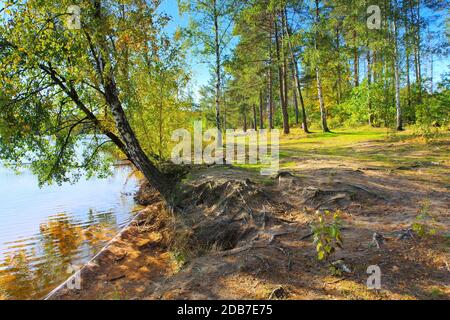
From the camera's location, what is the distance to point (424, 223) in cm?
516

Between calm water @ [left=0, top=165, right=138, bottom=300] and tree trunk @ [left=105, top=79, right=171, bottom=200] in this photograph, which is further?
tree trunk @ [left=105, top=79, right=171, bottom=200]

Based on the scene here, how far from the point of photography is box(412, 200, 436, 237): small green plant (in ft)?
15.4

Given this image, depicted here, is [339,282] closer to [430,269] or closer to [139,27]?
[430,269]

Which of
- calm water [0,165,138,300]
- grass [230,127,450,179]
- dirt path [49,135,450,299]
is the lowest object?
calm water [0,165,138,300]

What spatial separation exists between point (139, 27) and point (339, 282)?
7893 mm

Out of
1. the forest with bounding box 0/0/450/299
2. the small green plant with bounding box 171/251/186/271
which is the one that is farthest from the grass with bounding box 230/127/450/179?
the small green plant with bounding box 171/251/186/271

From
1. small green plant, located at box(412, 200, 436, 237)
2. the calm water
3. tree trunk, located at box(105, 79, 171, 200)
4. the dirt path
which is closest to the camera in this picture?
the dirt path

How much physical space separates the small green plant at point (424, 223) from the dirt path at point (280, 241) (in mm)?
94

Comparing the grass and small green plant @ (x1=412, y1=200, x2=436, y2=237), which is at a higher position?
the grass

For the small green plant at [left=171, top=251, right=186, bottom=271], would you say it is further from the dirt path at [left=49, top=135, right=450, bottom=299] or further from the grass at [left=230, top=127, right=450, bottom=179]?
the grass at [left=230, top=127, right=450, bottom=179]

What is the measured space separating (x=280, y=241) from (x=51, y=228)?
27.6 feet

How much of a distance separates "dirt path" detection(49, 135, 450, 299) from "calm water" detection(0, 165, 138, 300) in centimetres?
99

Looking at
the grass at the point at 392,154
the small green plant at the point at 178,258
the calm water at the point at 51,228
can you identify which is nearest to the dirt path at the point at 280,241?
the small green plant at the point at 178,258

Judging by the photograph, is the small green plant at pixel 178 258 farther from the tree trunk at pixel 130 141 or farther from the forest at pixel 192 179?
the tree trunk at pixel 130 141
